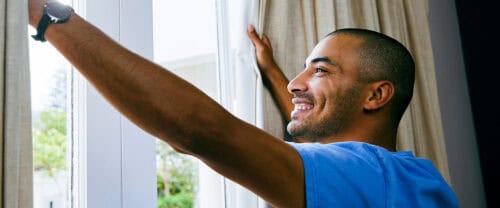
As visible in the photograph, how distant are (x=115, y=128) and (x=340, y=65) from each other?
2.05 feet

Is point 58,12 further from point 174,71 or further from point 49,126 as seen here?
point 174,71

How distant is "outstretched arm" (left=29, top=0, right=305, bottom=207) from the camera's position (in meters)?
0.82

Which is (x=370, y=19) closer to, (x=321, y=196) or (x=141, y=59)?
(x=321, y=196)

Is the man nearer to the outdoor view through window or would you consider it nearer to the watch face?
the watch face

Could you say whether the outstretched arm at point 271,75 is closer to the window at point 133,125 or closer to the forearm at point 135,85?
the window at point 133,125

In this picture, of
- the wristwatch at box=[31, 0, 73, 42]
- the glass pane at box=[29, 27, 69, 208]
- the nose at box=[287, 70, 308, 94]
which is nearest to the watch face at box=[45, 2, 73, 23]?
the wristwatch at box=[31, 0, 73, 42]

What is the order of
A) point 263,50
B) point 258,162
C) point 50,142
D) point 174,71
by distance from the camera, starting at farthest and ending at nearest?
1. point 174,71
2. point 263,50
3. point 50,142
4. point 258,162

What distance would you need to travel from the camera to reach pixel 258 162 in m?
0.92

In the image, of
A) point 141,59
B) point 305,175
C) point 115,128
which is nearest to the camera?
point 141,59

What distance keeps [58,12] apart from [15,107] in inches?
7.1

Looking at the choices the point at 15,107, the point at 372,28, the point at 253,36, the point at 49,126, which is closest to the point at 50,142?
the point at 49,126

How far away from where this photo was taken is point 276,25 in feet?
5.05

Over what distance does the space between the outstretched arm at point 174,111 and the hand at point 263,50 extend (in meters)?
0.56

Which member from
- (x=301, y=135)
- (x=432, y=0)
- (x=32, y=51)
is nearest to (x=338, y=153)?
(x=301, y=135)
